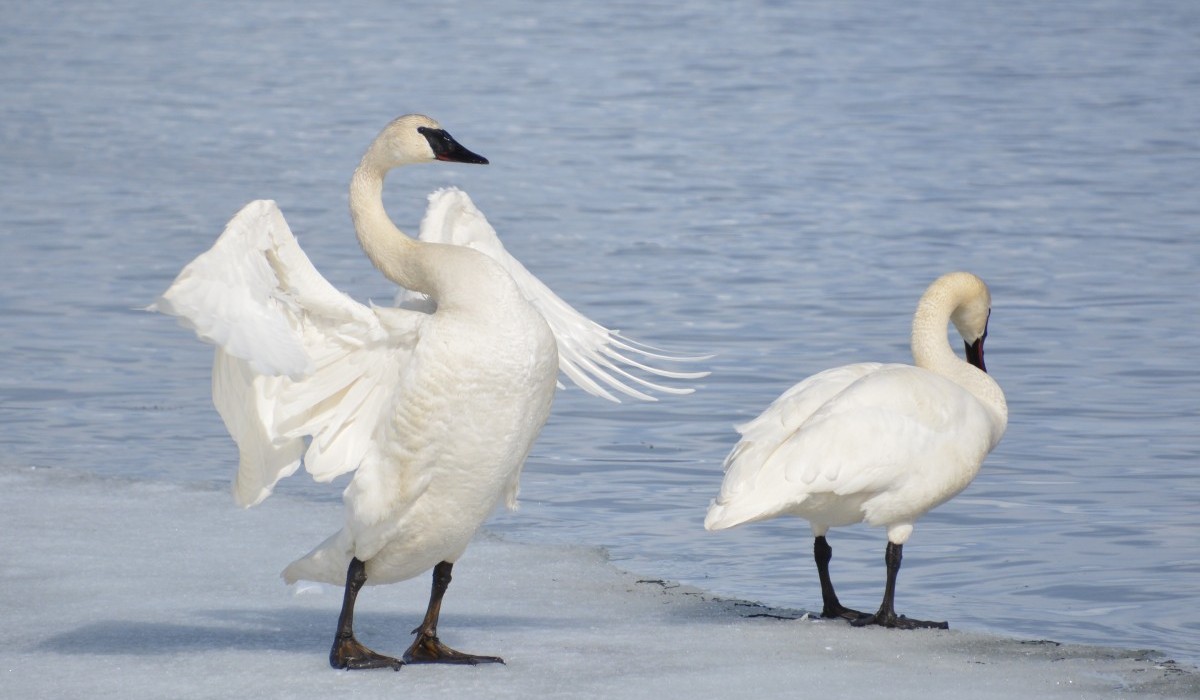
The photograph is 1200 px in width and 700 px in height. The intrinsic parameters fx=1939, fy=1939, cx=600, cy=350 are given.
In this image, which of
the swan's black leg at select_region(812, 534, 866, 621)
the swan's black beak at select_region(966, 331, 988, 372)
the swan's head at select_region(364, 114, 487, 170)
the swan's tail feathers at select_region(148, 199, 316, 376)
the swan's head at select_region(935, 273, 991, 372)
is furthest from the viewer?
the swan's black beak at select_region(966, 331, 988, 372)

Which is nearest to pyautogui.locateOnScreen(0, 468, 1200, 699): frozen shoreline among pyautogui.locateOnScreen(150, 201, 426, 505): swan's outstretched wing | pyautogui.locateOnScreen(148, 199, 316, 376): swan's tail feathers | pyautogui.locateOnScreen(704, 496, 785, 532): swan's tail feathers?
pyautogui.locateOnScreen(704, 496, 785, 532): swan's tail feathers

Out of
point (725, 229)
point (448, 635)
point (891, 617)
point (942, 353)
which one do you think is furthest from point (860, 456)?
point (725, 229)

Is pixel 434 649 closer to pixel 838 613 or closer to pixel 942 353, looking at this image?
pixel 838 613

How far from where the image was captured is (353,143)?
65.8 ft

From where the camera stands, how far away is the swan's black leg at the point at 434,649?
214 inches

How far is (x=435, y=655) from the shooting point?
5.46 meters

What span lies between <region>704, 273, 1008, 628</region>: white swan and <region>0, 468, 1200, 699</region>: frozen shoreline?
0.35m

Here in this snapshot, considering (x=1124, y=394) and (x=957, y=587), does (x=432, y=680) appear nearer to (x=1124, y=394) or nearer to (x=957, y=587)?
(x=957, y=587)

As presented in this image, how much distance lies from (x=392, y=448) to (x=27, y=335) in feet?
21.2

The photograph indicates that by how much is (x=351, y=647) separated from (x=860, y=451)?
1.65 m

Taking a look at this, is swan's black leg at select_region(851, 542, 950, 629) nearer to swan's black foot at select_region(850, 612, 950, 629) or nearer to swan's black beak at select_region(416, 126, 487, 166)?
swan's black foot at select_region(850, 612, 950, 629)

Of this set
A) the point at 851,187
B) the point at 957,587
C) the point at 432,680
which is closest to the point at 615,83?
the point at 851,187

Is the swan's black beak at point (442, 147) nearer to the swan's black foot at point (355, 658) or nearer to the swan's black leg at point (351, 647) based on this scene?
the swan's black leg at point (351, 647)

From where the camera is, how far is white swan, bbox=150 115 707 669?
515 cm
